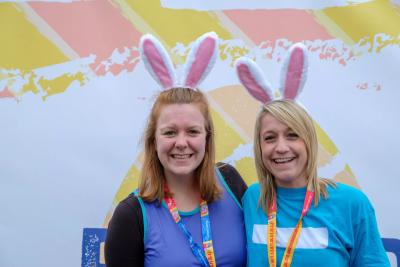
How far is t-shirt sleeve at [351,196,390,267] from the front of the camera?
1.35 meters

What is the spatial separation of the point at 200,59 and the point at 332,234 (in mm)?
828

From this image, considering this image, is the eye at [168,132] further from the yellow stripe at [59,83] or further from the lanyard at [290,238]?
the yellow stripe at [59,83]

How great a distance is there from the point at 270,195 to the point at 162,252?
0.46 m

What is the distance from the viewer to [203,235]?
4.87 ft

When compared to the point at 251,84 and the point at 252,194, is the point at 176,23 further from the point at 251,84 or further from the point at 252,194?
the point at 252,194

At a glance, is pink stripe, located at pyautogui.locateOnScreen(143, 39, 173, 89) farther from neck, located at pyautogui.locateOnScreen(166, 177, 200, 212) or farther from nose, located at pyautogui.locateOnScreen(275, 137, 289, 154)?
nose, located at pyautogui.locateOnScreen(275, 137, 289, 154)

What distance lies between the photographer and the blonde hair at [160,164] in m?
1.54

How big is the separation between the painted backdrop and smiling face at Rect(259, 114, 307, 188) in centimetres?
52

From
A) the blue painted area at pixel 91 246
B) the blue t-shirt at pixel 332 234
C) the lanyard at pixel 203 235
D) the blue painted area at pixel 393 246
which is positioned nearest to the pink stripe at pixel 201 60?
the lanyard at pixel 203 235

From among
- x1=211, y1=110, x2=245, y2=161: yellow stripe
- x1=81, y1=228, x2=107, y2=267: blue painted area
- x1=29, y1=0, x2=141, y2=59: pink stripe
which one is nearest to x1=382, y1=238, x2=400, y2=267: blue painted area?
x1=211, y1=110, x2=245, y2=161: yellow stripe

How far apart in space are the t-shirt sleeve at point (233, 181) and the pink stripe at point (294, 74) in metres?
0.44

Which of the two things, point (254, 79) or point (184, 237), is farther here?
point (254, 79)

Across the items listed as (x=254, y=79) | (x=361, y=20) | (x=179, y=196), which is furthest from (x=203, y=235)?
(x=361, y=20)

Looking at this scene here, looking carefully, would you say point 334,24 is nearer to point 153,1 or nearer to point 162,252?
point 153,1
